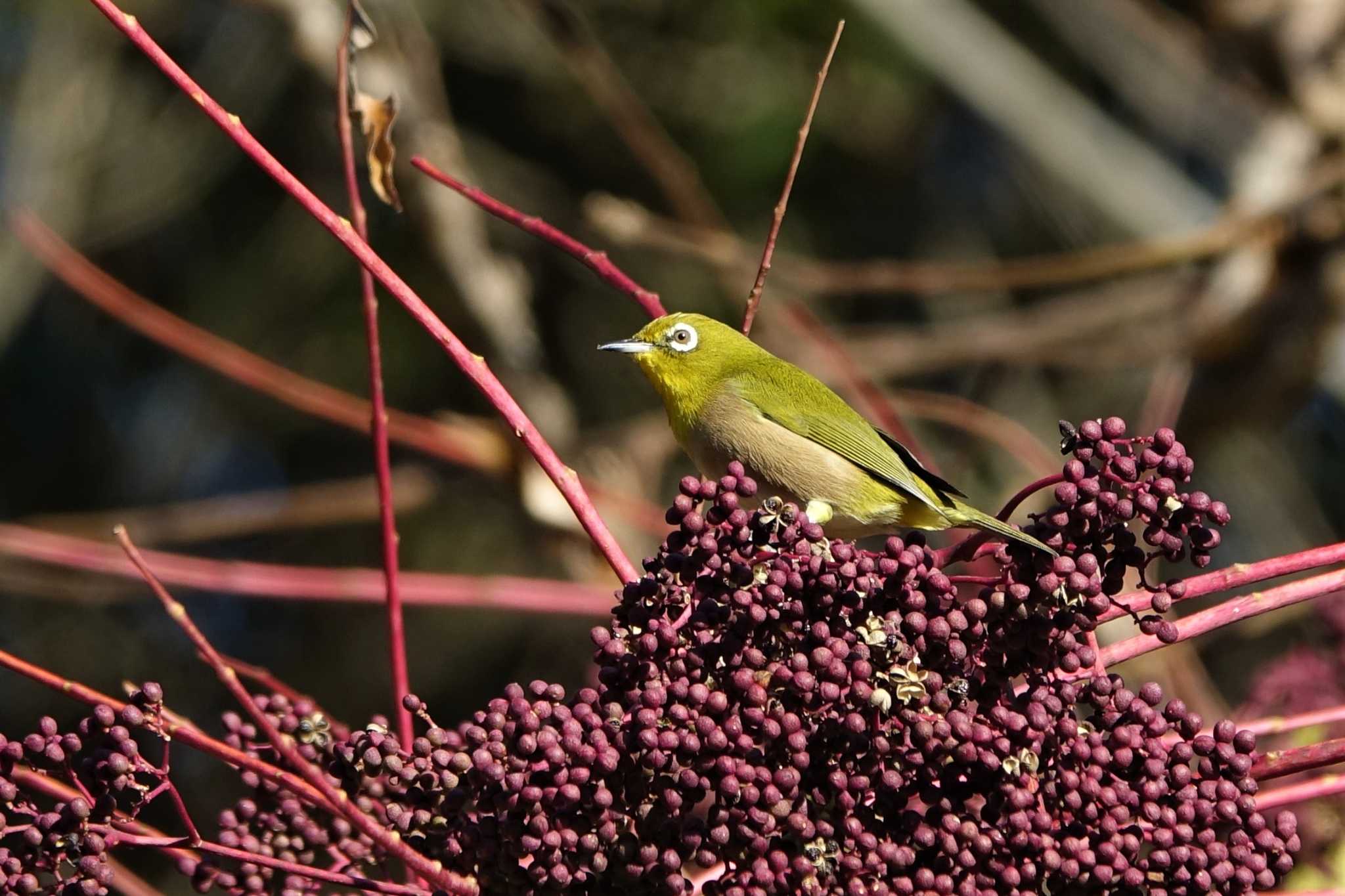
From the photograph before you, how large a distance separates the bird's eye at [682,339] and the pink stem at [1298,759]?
2381mm

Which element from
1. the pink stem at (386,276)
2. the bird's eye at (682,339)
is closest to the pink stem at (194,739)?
the pink stem at (386,276)

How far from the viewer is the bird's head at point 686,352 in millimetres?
4090

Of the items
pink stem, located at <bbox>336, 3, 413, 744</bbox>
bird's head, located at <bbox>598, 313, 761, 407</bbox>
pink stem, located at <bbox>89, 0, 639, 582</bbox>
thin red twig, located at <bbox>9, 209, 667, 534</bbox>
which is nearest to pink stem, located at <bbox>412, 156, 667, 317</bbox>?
pink stem, located at <bbox>336, 3, 413, 744</bbox>

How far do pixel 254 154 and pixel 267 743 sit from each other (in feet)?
3.17

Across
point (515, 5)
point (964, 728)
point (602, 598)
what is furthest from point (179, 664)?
point (964, 728)

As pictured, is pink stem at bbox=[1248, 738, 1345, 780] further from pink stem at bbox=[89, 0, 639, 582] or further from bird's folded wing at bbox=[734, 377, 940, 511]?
bird's folded wing at bbox=[734, 377, 940, 511]

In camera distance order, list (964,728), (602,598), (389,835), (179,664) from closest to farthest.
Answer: (964,728), (389,835), (602,598), (179,664)

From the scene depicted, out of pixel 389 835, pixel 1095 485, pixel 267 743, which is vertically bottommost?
pixel 389 835

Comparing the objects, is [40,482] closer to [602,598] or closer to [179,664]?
[179,664]

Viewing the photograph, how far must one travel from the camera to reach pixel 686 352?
4.16 m

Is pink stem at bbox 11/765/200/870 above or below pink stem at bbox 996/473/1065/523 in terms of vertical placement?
below

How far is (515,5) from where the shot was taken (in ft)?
19.2

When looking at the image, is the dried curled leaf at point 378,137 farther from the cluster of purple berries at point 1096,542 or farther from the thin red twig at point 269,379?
the cluster of purple berries at point 1096,542

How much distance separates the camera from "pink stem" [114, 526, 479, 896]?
1958 mm
